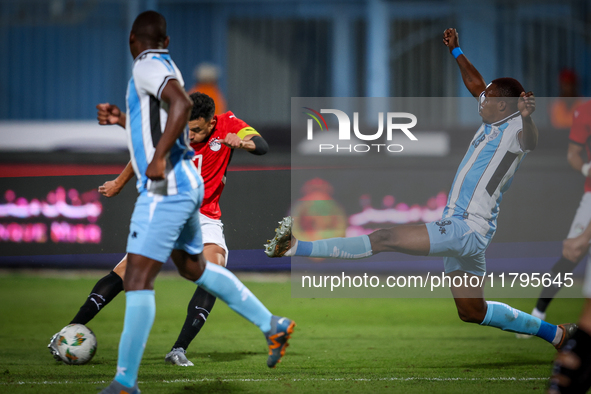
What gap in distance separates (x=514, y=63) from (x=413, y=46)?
2086 millimetres

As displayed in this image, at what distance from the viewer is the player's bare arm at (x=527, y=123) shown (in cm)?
445

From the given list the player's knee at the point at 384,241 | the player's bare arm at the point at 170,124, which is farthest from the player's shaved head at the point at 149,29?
the player's knee at the point at 384,241

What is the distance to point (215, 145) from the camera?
5004mm

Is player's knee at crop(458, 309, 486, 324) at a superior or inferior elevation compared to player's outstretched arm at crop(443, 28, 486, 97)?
inferior

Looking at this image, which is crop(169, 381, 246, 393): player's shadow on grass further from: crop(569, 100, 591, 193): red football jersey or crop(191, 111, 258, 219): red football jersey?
crop(569, 100, 591, 193): red football jersey

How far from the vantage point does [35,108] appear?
1425 cm

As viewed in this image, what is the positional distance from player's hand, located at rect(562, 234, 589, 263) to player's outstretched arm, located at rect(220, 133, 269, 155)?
3.37 metres

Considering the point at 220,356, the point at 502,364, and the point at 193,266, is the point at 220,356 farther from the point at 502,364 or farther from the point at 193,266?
the point at 502,364

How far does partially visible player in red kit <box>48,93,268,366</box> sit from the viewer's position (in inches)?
189

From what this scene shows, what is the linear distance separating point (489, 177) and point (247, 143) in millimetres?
1690

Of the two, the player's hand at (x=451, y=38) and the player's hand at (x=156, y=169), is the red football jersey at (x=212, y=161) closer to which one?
the player's hand at (x=156, y=169)

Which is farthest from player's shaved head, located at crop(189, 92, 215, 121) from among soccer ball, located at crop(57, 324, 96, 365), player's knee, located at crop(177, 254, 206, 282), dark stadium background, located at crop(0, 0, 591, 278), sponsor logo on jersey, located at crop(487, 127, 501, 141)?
dark stadium background, located at crop(0, 0, 591, 278)

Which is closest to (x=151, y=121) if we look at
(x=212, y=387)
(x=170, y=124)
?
(x=170, y=124)

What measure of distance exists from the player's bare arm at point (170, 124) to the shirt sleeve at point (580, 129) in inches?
173
